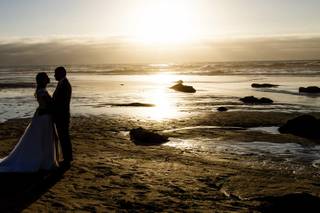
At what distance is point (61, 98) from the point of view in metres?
11.0

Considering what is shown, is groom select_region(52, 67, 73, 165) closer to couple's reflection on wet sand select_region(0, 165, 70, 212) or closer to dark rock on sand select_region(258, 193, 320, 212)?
couple's reflection on wet sand select_region(0, 165, 70, 212)

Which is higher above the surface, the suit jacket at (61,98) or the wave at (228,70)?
the suit jacket at (61,98)

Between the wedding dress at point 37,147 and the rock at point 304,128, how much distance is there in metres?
9.88

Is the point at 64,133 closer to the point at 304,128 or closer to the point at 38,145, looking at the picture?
the point at 38,145

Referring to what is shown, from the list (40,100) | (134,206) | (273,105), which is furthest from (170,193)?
(273,105)

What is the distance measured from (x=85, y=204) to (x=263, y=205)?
3.35 metres

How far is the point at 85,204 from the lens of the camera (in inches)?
328

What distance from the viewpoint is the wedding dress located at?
396 inches

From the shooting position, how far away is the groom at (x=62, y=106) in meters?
10.9

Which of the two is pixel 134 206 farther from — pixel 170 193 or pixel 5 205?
pixel 5 205

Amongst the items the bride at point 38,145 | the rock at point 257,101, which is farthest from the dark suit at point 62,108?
the rock at point 257,101

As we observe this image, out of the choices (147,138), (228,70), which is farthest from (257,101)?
(228,70)

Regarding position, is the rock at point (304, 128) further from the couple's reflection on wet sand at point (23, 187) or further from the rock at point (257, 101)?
the rock at point (257, 101)

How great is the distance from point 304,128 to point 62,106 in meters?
9.81
